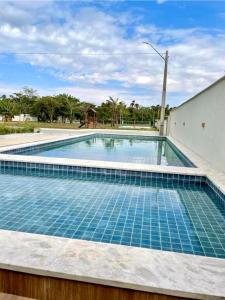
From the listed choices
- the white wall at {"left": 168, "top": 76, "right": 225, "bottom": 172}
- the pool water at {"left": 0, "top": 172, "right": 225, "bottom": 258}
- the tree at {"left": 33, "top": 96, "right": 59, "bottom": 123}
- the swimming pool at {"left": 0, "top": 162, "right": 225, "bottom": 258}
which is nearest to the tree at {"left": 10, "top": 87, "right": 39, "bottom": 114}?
the tree at {"left": 33, "top": 96, "right": 59, "bottom": 123}

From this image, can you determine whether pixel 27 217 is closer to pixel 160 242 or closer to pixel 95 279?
pixel 160 242

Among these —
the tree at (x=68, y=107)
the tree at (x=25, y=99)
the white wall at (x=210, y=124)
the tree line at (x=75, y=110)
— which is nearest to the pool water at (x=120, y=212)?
the white wall at (x=210, y=124)

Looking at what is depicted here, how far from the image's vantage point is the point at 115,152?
29.7 ft

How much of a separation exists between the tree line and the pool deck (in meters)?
30.7

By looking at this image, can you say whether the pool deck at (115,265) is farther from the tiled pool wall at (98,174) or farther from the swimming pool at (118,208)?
the tiled pool wall at (98,174)

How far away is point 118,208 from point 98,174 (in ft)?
6.23

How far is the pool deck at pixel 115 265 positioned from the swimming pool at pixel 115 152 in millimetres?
4804

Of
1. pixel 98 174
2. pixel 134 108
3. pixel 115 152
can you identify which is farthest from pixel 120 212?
pixel 134 108

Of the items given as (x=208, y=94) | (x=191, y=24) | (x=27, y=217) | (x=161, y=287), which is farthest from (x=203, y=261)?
(x=191, y=24)

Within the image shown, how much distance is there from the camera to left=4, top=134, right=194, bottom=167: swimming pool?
742cm

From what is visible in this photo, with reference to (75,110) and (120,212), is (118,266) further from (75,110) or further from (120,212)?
(75,110)

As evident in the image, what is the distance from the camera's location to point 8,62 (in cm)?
2075

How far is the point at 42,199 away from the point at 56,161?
1.98m

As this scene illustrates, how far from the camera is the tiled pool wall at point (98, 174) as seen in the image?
5121mm
